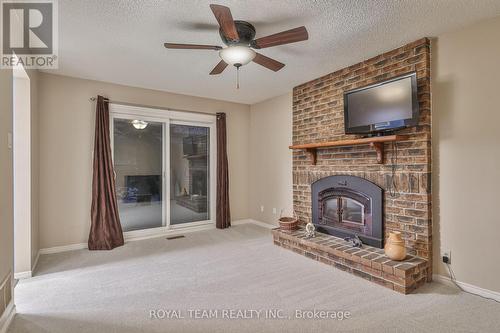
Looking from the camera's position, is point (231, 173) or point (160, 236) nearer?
point (160, 236)

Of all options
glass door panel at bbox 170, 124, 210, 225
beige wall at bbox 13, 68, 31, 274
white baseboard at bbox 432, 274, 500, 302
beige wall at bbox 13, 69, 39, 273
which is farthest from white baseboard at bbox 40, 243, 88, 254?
white baseboard at bbox 432, 274, 500, 302

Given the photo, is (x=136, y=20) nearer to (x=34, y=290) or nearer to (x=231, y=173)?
(x=34, y=290)

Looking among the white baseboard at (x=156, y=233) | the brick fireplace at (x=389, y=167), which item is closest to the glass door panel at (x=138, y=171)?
the white baseboard at (x=156, y=233)

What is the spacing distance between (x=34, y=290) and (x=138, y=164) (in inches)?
93.7

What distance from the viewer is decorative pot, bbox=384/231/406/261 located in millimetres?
2750

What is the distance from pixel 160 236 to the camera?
4656 mm

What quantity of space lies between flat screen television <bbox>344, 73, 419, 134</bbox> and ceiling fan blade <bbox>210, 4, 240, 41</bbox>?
183 cm

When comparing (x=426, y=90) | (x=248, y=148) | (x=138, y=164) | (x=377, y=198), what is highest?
(x=426, y=90)

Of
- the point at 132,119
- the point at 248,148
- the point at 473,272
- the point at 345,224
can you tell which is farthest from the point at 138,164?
the point at 473,272

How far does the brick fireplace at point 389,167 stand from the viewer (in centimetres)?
278

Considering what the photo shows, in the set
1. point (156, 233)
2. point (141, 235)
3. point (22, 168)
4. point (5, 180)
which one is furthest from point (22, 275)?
point (156, 233)

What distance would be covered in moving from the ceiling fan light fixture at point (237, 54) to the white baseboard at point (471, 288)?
3003 mm

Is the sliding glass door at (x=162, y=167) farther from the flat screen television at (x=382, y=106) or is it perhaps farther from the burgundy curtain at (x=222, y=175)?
the flat screen television at (x=382, y=106)

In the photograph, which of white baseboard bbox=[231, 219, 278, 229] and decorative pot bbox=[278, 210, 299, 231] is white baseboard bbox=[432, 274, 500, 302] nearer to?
decorative pot bbox=[278, 210, 299, 231]
